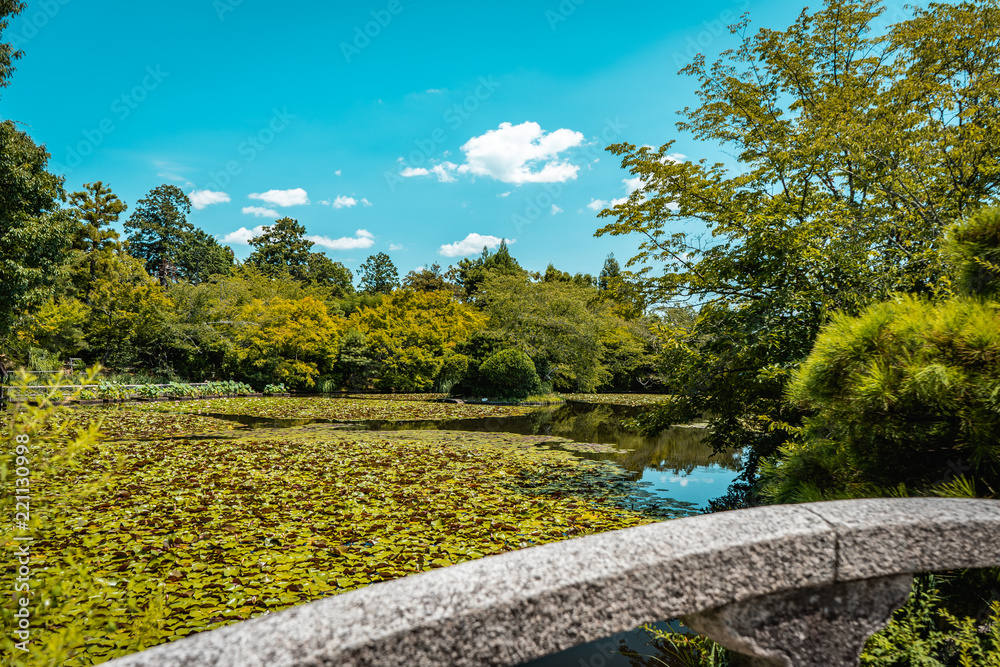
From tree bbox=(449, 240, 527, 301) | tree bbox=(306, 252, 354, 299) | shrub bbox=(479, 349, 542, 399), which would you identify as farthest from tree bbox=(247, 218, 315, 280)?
shrub bbox=(479, 349, 542, 399)

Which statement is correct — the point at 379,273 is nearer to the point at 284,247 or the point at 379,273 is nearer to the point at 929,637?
the point at 284,247

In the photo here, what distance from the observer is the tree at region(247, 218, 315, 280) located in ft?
164

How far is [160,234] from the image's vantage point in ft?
147

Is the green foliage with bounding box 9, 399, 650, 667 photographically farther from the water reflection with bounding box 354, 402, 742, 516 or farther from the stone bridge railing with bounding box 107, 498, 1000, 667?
the stone bridge railing with bounding box 107, 498, 1000, 667

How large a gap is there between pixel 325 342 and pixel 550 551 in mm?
24272

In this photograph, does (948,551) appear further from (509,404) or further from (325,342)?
(325,342)

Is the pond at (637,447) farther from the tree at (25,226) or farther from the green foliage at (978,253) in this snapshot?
the tree at (25,226)

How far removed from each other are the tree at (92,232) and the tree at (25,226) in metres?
9.88

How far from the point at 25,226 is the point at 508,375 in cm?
1594

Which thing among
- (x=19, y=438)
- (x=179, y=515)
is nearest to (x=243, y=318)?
(x=179, y=515)

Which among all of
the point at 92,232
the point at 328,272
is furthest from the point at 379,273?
the point at 92,232

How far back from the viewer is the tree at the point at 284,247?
50031 mm

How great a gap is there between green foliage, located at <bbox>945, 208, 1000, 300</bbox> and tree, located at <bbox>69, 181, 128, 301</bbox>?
28.8 metres

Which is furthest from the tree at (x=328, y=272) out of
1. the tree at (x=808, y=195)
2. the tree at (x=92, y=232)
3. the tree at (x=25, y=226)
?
the tree at (x=808, y=195)
